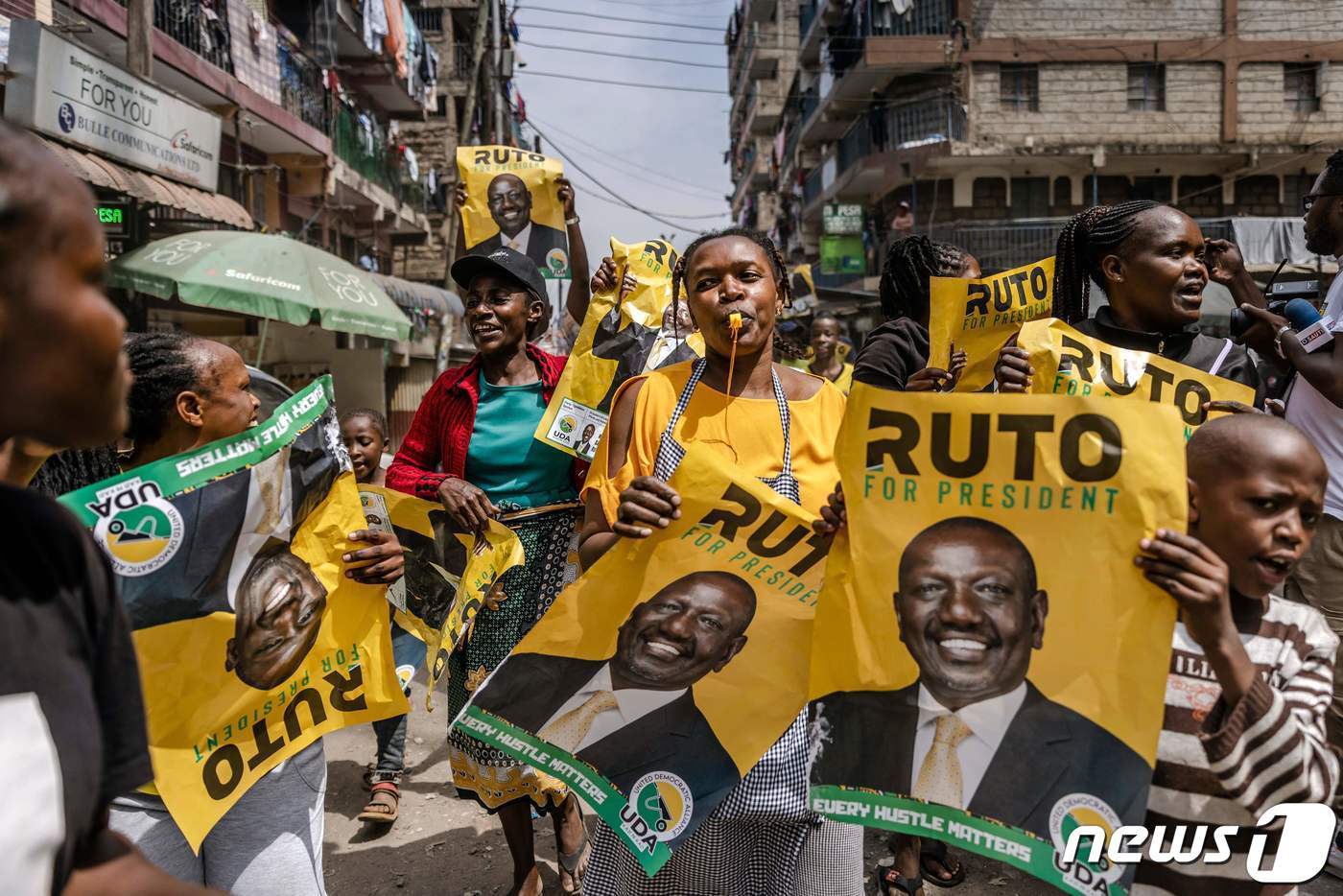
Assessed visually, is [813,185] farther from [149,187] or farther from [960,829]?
[960,829]

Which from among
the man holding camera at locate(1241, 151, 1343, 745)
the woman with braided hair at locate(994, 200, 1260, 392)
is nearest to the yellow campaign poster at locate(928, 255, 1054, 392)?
the woman with braided hair at locate(994, 200, 1260, 392)

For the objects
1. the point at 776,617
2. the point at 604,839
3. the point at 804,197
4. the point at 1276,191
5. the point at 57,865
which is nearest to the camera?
the point at 57,865

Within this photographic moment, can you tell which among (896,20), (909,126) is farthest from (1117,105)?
(896,20)

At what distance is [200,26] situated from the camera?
46.0 ft

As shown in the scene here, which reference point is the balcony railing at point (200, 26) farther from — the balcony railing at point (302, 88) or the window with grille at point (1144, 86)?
the window with grille at point (1144, 86)

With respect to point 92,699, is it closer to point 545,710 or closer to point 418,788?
point 545,710

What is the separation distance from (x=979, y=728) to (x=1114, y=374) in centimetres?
112

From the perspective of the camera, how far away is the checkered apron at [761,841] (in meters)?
2.16

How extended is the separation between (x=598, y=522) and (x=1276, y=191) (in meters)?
32.1

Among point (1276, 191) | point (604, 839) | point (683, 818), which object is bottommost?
A: point (604, 839)

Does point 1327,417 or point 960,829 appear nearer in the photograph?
point 960,829

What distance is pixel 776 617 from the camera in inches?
77.8

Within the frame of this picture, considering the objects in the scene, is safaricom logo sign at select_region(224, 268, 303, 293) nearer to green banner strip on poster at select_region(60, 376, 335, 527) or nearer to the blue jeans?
the blue jeans

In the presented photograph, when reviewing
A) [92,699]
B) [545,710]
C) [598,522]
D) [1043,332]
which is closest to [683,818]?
[545,710]
